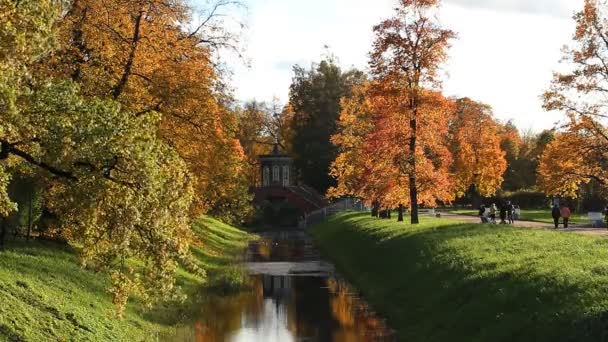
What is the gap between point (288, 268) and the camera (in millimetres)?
47031

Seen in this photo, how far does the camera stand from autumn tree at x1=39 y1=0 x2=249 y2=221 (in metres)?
24.8

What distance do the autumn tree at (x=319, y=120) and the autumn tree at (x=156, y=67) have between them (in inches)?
2346

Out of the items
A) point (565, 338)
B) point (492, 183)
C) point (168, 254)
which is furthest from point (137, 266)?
point (492, 183)

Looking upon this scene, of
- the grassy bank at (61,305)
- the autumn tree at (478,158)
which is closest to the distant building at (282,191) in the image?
the autumn tree at (478,158)

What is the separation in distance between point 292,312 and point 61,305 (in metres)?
12.8

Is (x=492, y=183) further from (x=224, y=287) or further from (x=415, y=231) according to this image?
(x=224, y=287)

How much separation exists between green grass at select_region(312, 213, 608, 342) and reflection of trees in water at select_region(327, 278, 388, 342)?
666 millimetres

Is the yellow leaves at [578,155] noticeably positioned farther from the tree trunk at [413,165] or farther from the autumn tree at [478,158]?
the autumn tree at [478,158]

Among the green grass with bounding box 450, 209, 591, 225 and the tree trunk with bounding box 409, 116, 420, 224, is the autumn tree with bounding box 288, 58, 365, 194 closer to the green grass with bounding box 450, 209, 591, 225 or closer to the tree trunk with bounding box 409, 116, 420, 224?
the green grass with bounding box 450, 209, 591, 225

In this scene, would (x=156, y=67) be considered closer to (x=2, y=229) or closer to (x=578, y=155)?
(x=2, y=229)

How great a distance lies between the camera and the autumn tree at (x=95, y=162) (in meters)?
13.1

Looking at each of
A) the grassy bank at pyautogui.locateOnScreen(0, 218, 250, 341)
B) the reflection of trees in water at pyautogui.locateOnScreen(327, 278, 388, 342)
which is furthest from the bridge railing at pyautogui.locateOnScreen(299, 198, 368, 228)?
the grassy bank at pyautogui.locateOnScreen(0, 218, 250, 341)

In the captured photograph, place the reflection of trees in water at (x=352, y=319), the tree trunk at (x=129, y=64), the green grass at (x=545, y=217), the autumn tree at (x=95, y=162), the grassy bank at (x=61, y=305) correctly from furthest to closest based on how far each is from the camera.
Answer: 1. the green grass at (x=545, y=217)
2. the tree trunk at (x=129, y=64)
3. the reflection of trees in water at (x=352, y=319)
4. the grassy bank at (x=61, y=305)
5. the autumn tree at (x=95, y=162)

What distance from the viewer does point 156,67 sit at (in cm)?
2642
